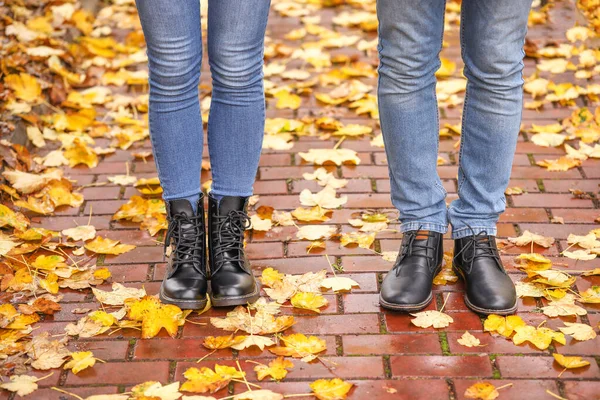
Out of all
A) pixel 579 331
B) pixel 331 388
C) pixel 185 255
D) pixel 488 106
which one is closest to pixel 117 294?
pixel 185 255

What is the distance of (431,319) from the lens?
2.44 metres

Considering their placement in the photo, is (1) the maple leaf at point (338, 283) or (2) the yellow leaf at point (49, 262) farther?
(2) the yellow leaf at point (49, 262)

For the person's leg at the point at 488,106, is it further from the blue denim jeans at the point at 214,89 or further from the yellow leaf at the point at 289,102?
the yellow leaf at the point at 289,102

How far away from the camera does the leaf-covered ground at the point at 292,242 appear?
7.32 ft

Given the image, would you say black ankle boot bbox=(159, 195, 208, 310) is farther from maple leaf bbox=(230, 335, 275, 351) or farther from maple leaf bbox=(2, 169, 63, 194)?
maple leaf bbox=(2, 169, 63, 194)

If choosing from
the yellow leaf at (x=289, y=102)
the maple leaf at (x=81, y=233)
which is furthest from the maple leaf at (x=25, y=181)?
the yellow leaf at (x=289, y=102)

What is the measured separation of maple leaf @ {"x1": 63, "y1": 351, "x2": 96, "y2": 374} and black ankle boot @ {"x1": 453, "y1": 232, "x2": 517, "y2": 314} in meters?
1.14

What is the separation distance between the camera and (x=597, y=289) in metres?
2.55

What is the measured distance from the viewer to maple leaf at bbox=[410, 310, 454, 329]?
2.42 metres

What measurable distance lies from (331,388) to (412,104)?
863 millimetres

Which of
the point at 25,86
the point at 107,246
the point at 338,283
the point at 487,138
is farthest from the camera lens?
the point at 25,86

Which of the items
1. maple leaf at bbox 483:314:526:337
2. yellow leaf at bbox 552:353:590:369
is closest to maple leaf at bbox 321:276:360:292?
maple leaf at bbox 483:314:526:337

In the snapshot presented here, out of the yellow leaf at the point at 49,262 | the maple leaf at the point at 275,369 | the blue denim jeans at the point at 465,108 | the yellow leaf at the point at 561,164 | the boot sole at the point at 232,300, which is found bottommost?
the yellow leaf at the point at 561,164

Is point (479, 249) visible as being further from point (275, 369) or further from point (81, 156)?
point (81, 156)
